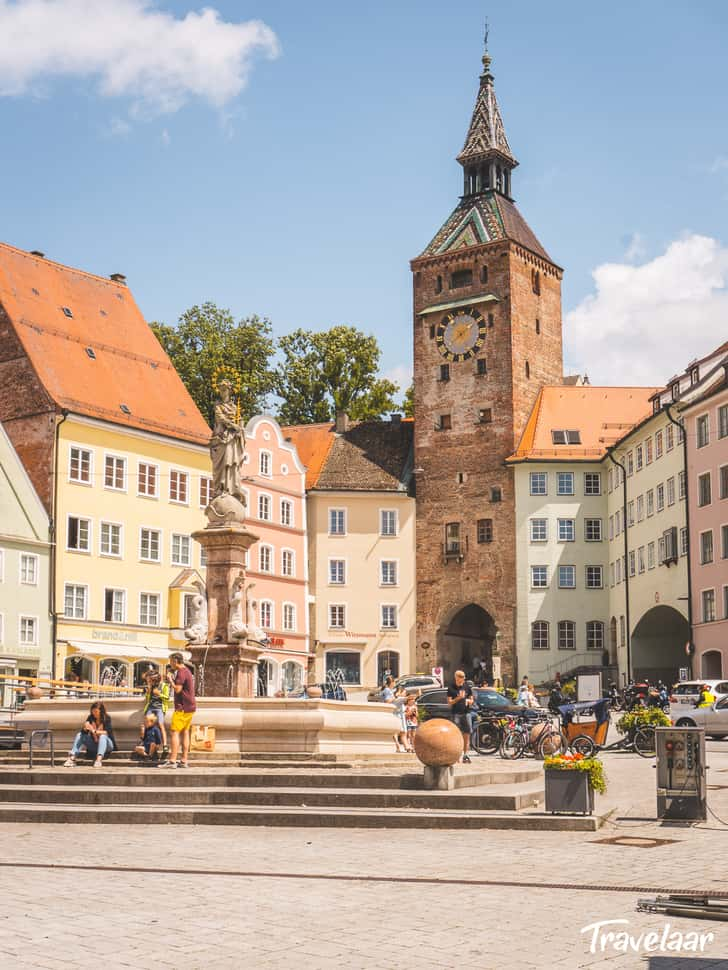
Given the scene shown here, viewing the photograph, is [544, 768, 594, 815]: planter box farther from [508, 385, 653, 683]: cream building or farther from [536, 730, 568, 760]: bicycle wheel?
[508, 385, 653, 683]: cream building

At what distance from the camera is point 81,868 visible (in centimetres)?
1211

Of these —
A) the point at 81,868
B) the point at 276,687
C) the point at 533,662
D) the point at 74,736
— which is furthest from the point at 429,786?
the point at 533,662

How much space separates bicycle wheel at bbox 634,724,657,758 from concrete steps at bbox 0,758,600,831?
11.1 metres

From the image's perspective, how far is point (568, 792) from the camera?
15094mm

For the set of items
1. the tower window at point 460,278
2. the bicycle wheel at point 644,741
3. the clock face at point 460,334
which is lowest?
the bicycle wheel at point 644,741

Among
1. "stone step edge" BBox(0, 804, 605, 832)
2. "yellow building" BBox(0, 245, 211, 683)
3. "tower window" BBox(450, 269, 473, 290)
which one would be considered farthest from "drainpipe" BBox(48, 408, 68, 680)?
"stone step edge" BBox(0, 804, 605, 832)

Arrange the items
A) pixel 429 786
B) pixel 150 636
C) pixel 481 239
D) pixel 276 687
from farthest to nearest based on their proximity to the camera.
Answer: pixel 481 239 < pixel 276 687 < pixel 150 636 < pixel 429 786

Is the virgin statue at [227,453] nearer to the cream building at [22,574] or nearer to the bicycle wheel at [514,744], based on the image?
the bicycle wheel at [514,744]

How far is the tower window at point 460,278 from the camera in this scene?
7406cm

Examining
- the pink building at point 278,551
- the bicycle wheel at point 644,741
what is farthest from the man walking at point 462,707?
the pink building at point 278,551

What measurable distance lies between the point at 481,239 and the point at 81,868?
214 feet

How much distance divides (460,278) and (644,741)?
48.4 m

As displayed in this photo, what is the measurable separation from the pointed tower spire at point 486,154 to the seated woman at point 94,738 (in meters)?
61.5

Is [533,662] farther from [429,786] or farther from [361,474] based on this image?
[429,786]
